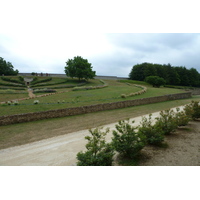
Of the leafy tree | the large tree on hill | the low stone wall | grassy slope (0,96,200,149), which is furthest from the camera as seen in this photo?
the leafy tree

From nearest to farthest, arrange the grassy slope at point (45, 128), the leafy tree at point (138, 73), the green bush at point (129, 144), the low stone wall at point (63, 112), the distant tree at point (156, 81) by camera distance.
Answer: the green bush at point (129, 144) → the grassy slope at point (45, 128) → the low stone wall at point (63, 112) → the distant tree at point (156, 81) → the leafy tree at point (138, 73)

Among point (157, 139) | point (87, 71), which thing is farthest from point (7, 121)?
point (87, 71)

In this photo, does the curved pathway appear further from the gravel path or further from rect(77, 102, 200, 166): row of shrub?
rect(77, 102, 200, 166): row of shrub

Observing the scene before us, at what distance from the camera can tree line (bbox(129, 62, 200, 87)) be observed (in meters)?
61.1

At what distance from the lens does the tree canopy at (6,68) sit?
49938 mm

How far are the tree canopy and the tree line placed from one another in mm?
46830

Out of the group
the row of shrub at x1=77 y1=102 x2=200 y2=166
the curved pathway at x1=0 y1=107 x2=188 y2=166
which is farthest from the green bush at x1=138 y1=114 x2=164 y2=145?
the curved pathway at x1=0 y1=107 x2=188 y2=166

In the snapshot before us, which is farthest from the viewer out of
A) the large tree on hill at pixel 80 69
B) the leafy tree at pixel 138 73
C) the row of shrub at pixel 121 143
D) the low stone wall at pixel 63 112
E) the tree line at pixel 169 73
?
the leafy tree at pixel 138 73

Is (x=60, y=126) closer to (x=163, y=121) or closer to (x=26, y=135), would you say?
(x=26, y=135)

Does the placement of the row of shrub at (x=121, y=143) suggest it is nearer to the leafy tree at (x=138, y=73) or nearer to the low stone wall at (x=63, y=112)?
the low stone wall at (x=63, y=112)

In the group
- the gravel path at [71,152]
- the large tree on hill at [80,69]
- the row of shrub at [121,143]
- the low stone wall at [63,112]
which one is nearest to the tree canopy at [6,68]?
the large tree on hill at [80,69]

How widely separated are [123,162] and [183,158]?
2.35 meters

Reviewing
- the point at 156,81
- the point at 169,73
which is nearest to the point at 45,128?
the point at 156,81

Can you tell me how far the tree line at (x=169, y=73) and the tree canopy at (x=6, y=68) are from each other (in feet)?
154
